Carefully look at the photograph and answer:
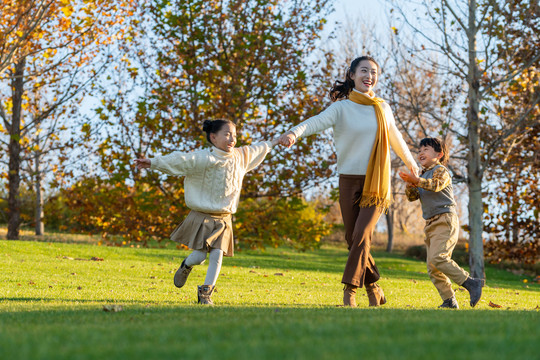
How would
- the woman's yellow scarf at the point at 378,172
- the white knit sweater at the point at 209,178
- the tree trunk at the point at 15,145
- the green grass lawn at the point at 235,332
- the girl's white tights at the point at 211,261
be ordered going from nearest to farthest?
the green grass lawn at the point at 235,332 < the woman's yellow scarf at the point at 378,172 < the girl's white tights at the point at 211,261 < the white knit sweater at the point at 209,178 < the tree trunk at the point at 15,145

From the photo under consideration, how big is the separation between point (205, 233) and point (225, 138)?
102 centimetres

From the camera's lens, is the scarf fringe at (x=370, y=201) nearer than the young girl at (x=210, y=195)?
Yes

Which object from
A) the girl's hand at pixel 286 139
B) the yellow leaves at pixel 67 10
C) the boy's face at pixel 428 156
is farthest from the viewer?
the yellow leaves at pixel 67 10

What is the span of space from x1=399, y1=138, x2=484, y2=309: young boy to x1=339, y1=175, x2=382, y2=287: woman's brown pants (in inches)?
24.6

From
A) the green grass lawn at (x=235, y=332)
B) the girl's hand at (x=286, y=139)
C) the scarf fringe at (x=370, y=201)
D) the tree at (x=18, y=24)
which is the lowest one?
the green grass lawn at (x=235, y=332)

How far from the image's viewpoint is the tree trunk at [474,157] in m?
14.4

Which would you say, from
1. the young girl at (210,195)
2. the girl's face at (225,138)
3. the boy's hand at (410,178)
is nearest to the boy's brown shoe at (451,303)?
the boy's hand at (410,178)

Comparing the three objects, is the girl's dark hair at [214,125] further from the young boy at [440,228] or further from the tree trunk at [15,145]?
the tree trunk at [15,145]

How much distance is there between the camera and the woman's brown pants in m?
6.04

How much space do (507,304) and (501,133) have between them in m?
6.95

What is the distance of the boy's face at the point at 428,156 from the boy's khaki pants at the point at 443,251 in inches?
25.7

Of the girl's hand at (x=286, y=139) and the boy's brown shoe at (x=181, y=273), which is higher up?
the girl's hand at (x=286, y=139)

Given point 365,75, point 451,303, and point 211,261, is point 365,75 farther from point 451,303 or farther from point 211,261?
point 451,303

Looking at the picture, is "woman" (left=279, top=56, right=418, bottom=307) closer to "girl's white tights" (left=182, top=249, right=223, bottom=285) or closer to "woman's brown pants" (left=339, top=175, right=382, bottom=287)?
"woman's brown pants" (left=339, top=175, right=382, bottom=287)
